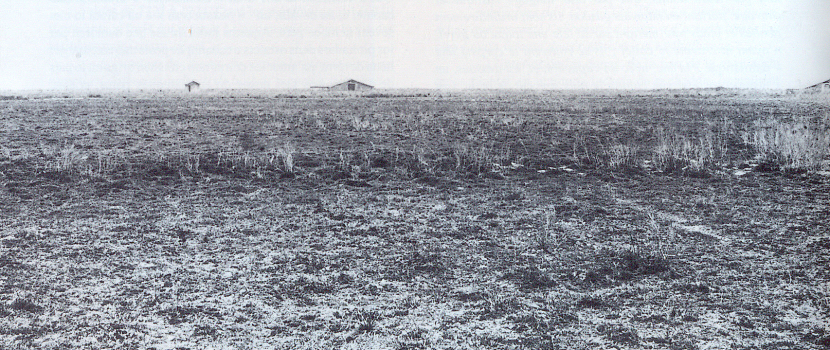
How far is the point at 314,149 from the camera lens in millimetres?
13969

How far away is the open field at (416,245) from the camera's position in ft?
16.7

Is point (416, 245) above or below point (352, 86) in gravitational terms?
below

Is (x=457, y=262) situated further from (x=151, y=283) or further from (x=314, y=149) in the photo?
(x=314, y=149)

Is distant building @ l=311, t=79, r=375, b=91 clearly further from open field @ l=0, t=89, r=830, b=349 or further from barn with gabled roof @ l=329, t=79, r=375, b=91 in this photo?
open field @ l=0, t=89, r=830, b=349

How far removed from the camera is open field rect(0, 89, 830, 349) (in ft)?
16.7

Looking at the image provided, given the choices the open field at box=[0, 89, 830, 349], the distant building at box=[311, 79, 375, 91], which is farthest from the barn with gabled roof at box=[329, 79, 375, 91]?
the open field at box=[0, 89, 830, 349]

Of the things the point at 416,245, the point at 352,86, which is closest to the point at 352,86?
the point at 352,86

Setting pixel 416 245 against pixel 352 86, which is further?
pixel 352 86

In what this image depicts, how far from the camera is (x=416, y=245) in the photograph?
7379 mm

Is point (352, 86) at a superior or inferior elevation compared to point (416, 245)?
superior

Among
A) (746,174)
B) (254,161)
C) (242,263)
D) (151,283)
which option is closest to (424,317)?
(242,263)

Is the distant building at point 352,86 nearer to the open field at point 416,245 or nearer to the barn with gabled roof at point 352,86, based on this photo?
the barn with gabled roof at point 352,86

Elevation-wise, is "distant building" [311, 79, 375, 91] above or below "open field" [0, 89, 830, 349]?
above

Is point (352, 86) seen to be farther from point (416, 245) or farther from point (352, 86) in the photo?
point (416, 245)
